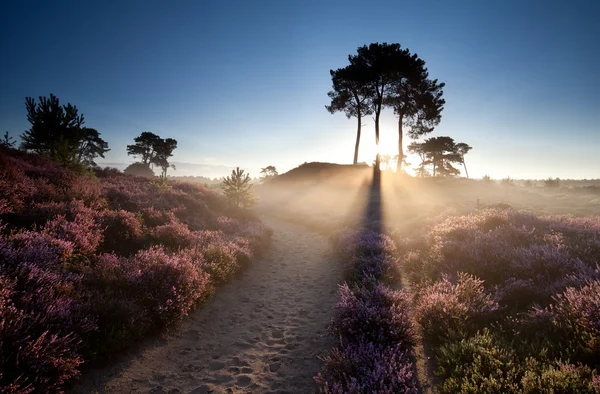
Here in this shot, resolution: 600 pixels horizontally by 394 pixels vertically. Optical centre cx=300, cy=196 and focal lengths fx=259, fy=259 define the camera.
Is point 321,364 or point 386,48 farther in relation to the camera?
point 386,48

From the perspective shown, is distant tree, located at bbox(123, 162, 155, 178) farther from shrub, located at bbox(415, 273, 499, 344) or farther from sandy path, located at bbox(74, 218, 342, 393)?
shrub, located at bbox(415, 273, 499, 344)

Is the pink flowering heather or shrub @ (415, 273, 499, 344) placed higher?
the pink flowering heather

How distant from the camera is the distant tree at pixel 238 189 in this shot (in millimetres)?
20019

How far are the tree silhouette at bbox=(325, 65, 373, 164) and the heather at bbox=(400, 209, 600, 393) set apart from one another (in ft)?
110

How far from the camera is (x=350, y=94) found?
41.5 metres

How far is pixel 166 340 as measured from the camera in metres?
5.62

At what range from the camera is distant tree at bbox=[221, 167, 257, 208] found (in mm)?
20019

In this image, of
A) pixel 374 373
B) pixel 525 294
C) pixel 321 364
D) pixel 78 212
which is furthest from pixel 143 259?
pixel 525 294

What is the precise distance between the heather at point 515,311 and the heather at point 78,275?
18.6ft

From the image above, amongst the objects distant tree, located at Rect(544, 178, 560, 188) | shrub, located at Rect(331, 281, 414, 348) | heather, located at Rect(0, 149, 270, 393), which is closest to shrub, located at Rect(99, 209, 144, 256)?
heather, located at Rect(0, 149, 270, 393)

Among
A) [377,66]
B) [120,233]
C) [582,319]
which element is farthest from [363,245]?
[377,66]

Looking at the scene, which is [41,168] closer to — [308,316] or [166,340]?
[166,340]

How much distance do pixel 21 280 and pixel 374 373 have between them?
6.11 meters

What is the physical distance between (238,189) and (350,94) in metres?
29.4
